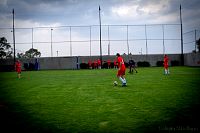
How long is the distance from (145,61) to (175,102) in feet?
146

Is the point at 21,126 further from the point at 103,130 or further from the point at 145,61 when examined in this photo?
the point at 145,61

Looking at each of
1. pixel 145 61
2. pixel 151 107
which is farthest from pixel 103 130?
pixel 145 61

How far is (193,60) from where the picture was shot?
46.9 m

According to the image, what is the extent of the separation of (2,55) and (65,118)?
210 ft

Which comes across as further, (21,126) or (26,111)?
(26,111)

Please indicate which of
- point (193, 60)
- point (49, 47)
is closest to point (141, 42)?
point (193, 60)

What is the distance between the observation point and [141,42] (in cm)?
5344

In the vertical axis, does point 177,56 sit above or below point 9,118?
above

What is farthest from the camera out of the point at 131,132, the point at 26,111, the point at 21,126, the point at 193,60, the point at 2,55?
the point at 2,55

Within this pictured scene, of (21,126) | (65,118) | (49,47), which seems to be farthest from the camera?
(49,47)

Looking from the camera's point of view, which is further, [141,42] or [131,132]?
[141,42]

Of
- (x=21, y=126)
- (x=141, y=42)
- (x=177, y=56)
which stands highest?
(x=141, y=42)

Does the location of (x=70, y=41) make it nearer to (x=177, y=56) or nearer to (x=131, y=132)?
(x=177, y=56)

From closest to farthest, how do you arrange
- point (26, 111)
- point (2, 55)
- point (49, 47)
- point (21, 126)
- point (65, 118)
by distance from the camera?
point (21, 126), point (65, 118), point (26, 111), point (49, 47), point (2, 55)
